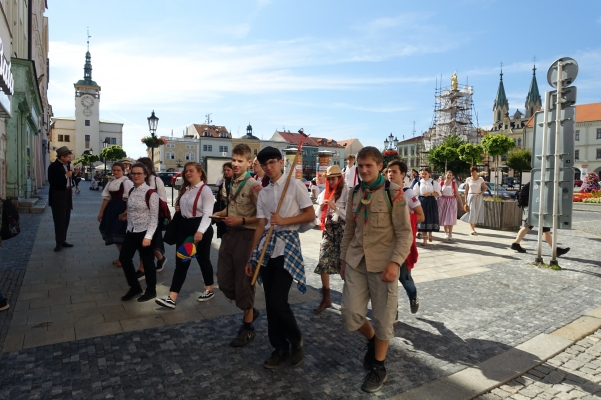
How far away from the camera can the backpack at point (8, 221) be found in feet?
17.0

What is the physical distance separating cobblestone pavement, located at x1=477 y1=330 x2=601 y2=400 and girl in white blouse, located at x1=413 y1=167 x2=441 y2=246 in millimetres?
5760

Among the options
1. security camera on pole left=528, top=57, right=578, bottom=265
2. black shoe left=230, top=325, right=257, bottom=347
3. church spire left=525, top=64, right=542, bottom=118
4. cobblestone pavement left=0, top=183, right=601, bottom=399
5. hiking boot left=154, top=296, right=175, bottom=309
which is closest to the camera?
cobblestone pavement left=0, top=183, right=601, bottom=399

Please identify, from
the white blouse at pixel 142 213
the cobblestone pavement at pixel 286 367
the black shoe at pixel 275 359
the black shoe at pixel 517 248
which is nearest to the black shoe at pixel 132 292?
the white blouse at pixel 142 213

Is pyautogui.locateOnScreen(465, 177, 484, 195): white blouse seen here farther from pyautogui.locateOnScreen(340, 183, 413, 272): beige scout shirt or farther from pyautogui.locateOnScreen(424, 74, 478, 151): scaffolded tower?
pyautogui.locateOnScreen(424, 74, 478, 151): scaffolded tower

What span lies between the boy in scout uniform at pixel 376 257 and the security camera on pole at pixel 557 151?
230 inches

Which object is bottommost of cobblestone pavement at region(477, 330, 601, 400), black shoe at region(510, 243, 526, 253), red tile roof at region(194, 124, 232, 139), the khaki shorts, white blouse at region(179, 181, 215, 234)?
cobblestone pavement at region(477, 330, 601, 400)

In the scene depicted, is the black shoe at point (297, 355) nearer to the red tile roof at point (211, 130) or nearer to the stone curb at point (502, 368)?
the stone curb at point (502, 368)

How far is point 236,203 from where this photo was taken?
14.2 ft

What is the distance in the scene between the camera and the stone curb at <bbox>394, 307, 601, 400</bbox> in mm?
3275

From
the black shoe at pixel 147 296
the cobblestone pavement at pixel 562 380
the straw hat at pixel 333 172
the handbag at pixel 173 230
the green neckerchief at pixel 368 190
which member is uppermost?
the straw hat at pixel 333 172

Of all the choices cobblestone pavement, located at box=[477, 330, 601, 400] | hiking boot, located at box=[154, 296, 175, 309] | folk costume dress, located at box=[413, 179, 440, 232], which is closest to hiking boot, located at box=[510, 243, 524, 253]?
folk costume dress, located at box=[413, 179, 440, 232]

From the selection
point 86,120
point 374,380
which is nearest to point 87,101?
point 86,120

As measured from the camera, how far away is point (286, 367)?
360cm

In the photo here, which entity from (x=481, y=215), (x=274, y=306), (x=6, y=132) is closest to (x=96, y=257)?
(x=274, y=306)
